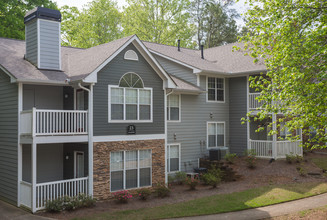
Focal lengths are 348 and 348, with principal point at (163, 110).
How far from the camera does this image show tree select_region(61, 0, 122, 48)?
41625mm

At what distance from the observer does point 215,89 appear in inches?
912

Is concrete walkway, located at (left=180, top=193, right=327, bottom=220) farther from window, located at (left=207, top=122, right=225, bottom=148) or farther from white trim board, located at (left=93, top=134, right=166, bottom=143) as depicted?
window, located at (left=207, top=122, right=225, bottom=148)

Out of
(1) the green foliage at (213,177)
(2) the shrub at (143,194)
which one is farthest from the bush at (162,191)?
(1) the green foliage at (213,177)

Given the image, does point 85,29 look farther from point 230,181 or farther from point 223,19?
point 230,181

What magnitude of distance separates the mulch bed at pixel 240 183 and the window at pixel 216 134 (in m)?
1.85

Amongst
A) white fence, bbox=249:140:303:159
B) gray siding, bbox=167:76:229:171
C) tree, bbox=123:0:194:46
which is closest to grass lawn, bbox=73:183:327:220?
white fence, bbox=249:140:303:159

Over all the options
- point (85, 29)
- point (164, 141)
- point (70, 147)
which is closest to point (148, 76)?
point (164, 141)

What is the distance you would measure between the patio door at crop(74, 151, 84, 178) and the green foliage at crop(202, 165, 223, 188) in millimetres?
6362

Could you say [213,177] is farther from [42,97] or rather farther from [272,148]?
[42,97]

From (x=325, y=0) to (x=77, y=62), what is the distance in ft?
37.5

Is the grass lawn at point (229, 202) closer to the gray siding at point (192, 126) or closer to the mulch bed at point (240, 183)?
the mulch bed at point (240, 183)

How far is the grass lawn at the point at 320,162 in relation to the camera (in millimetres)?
20683

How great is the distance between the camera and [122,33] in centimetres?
4441

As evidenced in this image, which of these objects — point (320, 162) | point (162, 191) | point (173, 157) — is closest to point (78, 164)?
point (162, 191)
